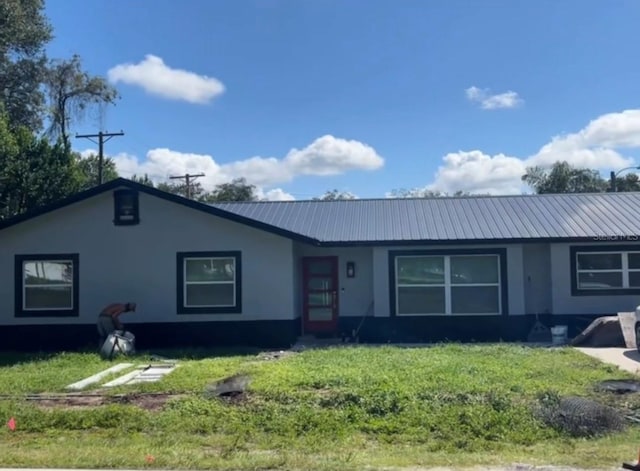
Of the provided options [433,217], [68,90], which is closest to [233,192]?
Result: [68,90]

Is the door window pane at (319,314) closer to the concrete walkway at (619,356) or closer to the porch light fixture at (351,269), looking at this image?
the porch light fixture at (351,269)

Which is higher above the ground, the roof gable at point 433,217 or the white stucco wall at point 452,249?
the roof gable at point 433,217

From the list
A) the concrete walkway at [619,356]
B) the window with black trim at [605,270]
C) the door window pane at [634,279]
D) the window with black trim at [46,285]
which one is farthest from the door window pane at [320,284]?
the door window pane at [634,279]

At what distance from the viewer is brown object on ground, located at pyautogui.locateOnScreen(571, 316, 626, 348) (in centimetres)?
1412

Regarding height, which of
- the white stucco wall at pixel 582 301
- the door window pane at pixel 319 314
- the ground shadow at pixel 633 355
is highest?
the white stucco wall at pixel 582 301

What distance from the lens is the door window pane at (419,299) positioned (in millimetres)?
16547

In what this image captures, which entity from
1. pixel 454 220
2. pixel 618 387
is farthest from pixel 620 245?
pixel 618 387

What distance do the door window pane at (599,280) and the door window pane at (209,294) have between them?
9.06m

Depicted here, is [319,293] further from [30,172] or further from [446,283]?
[30,172]

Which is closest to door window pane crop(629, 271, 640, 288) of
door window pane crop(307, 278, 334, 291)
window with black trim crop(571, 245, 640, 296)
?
window with black trim crop(571, 245, 640, 296)

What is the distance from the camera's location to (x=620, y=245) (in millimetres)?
16344

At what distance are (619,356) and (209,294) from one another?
937 cm

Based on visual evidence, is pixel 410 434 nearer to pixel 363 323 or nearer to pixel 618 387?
pixel 618 387

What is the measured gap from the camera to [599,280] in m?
16.4
